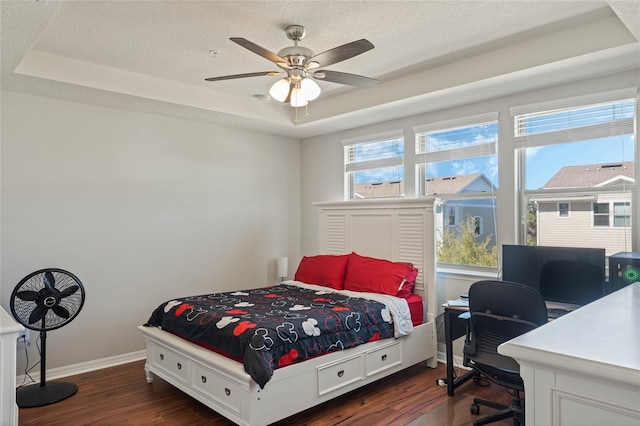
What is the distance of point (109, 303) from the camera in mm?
4074

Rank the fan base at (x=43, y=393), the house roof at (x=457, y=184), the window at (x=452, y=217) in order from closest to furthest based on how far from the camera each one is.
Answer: the fan base at (x=43, y=393) → the house roof at (x=457, y=184) → the window at (x=452, y=217)

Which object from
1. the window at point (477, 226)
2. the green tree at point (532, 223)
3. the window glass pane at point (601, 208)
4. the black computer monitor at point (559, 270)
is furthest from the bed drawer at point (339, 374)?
the window glass pane at point (601, 208)

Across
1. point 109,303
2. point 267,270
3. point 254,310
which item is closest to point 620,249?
point 254,310

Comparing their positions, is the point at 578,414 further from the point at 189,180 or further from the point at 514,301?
the point at 189,180

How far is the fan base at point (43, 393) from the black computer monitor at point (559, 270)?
3707mm

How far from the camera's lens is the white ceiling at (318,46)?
2643mm

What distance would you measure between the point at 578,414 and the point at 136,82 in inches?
157

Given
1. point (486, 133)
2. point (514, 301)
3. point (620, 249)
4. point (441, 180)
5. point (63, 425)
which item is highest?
point (486, 133)

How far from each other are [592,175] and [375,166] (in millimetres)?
2220

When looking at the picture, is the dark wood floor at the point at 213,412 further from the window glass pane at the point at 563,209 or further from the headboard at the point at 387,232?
the window glass pane at the point at 563,209

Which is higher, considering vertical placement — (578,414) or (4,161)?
(4,161)

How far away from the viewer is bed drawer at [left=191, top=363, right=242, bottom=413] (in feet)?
8.82

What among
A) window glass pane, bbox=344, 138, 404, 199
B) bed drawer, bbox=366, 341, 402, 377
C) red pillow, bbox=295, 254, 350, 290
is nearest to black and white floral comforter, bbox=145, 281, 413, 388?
bed drawer, bbox=366, 341, 402, 377

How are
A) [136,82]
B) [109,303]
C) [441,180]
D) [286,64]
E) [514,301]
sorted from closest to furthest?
[514,301] → [286,64] → [136,82] → [109,303] → [441,180]
